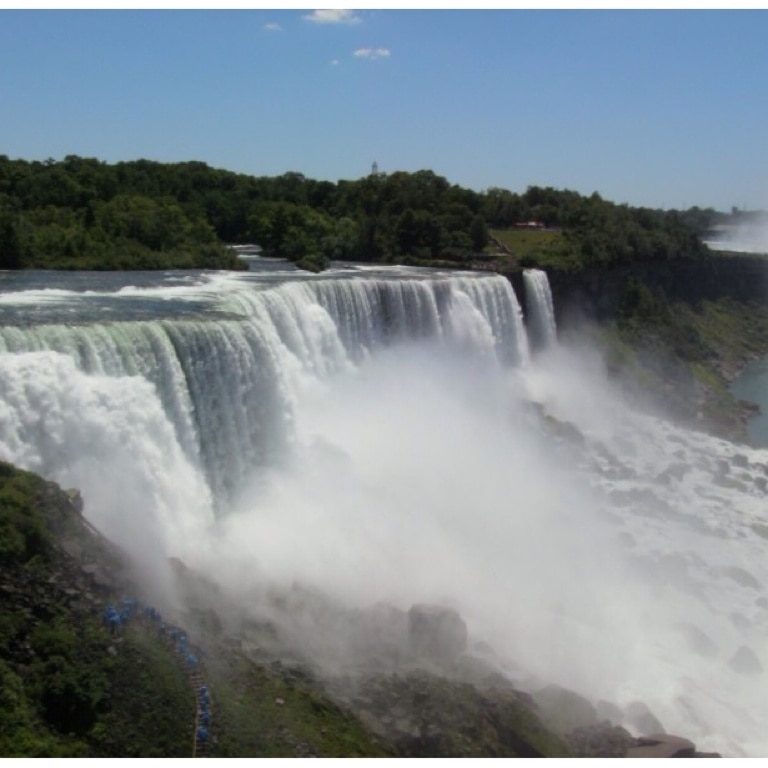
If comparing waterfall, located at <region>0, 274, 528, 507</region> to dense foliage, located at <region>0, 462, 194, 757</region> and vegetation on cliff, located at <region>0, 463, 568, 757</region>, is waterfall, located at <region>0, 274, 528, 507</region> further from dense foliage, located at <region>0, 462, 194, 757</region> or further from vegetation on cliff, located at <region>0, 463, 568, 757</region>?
dense foliage, located at <region>0, 462, 194, 757</region>

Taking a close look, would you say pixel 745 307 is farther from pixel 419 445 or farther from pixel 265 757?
pixel 265 757

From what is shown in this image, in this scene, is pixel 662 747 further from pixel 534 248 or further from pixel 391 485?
pixel 534 248

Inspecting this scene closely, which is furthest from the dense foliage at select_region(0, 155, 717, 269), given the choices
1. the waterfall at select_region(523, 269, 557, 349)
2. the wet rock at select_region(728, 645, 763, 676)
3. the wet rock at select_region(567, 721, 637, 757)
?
the wet rock at select_region(567, 721, 637, 757)

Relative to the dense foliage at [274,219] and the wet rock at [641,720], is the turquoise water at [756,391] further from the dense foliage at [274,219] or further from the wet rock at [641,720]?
the wet rock at [641,720]

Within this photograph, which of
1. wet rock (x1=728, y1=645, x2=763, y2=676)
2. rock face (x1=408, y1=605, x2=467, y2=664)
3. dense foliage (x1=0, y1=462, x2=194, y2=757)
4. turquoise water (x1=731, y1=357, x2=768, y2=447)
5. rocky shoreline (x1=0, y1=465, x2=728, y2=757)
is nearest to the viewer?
dense foliage (x1=0, y1=462, x2=194, y2=757)

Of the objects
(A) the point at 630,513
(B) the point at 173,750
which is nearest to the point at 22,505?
(B) the point at 173,750

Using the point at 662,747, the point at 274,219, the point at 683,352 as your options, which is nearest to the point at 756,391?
the point at 683,352
